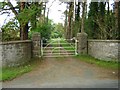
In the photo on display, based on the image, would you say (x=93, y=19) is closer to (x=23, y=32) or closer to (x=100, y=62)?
(x=23, y=32)

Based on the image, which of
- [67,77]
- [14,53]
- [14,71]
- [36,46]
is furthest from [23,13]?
[67,77]

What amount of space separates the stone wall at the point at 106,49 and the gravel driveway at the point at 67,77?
2.14 meters

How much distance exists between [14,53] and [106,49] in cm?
636

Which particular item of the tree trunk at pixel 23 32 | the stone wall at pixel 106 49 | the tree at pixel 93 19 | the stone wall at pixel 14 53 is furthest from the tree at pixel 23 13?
the tree at pixel 93 19

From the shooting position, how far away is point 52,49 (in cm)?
2703

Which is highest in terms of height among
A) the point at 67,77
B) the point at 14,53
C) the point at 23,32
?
the point at 23,32

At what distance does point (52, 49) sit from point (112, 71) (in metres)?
11.6

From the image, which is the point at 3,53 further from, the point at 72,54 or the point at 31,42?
the point at 72,54

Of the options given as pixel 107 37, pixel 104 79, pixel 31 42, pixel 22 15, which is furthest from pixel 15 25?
pixel 104 79

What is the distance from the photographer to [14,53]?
1861cm

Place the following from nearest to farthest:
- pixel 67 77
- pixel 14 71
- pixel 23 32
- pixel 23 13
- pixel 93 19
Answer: pixel 67 77 → pixel 14 71 → pixel 23 13 → pixel 23 32 → pixel 93 19

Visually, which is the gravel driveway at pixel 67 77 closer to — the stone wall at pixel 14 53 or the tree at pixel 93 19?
the stone wall at pixel 14 53

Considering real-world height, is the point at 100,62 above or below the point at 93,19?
below

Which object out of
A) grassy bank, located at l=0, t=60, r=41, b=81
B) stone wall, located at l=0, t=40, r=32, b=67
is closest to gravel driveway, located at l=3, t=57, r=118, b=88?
grassy bank, located at l=0, t=60, r=41, b=81
